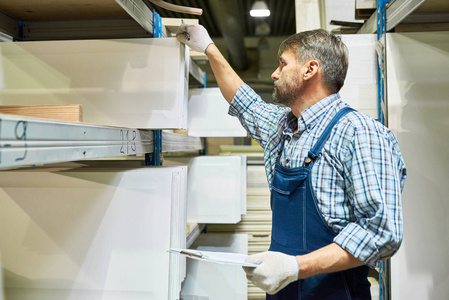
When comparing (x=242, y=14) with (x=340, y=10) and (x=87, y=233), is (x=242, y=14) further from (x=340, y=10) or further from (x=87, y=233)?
(x=87, y=233)

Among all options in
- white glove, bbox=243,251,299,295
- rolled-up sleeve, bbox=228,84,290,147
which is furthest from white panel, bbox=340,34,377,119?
white glove, bbox=243,251,299,295

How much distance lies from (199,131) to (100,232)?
1.54m

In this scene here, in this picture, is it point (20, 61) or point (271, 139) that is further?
point (271, 139)

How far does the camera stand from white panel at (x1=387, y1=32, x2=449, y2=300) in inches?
76.2

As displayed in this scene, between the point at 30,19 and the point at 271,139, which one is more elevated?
the point at 30,19

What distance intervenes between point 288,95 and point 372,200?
639mm

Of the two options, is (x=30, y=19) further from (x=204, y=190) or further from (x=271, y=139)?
(x=204, y=190)

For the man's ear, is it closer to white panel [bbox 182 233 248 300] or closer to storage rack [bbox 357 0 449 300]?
storage rack [bbox 357 0 449 300]

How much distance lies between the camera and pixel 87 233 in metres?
1.31

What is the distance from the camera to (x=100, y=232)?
1.32 meters

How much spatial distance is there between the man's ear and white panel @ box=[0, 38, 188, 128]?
22.0 inches

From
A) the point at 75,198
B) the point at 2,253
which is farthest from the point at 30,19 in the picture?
the point at 2,253

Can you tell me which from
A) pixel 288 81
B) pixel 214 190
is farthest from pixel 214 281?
pixel 288 81

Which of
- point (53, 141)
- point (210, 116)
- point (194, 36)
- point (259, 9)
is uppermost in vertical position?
point (259, 9)
